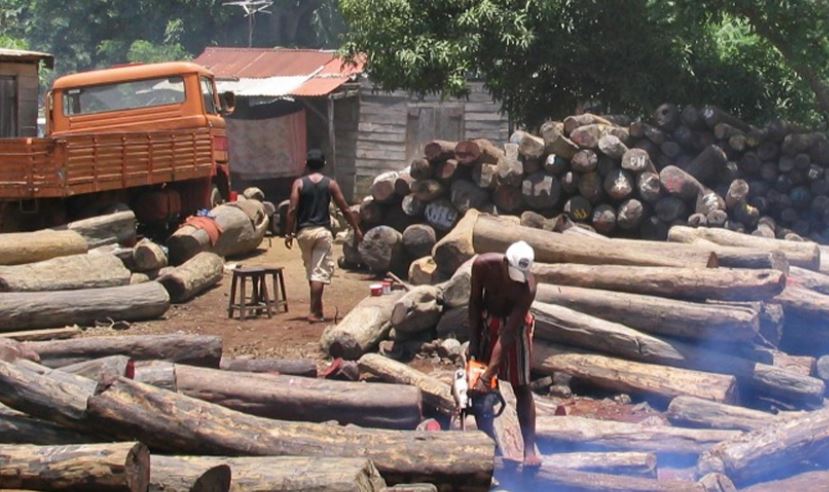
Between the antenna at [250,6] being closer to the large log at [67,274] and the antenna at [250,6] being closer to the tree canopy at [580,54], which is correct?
the tree canopy at [580,54]

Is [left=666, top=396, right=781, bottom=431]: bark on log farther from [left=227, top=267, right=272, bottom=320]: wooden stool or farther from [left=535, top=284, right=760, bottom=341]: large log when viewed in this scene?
[left=227, top=267, right=272, bottom=320]: wooden stool

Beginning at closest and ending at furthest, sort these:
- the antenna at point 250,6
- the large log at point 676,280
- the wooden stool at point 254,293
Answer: the large log at point 676,280 → the wooden stool at point 254,293 → the antenna at point 250,6

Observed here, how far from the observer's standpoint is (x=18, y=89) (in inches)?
838

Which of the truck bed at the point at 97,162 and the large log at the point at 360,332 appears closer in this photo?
the large log at the point at 360,332

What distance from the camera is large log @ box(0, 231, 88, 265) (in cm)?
1323

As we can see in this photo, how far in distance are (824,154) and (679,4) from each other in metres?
2.66

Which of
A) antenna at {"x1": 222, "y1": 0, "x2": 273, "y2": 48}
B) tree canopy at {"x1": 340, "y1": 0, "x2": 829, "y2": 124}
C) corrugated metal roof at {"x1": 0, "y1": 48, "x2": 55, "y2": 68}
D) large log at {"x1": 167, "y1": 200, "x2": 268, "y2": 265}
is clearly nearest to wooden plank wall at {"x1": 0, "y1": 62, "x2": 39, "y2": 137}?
corrugated metal roof at {"x1": 0, "y1": 48, "x2": 55, "y2": 68}

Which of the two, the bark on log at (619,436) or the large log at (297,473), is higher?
the large log at (297,473)

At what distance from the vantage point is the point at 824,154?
50.7 feet

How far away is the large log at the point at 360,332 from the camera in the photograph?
34.5 feet

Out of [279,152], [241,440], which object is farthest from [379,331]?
[279,152]

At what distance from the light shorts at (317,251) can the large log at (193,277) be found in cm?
216

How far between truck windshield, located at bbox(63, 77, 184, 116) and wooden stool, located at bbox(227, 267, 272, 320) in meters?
6.29

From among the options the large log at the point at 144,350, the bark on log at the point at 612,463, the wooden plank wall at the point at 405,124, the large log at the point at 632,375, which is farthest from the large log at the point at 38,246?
the wooden plank wall at the point at 405,124
